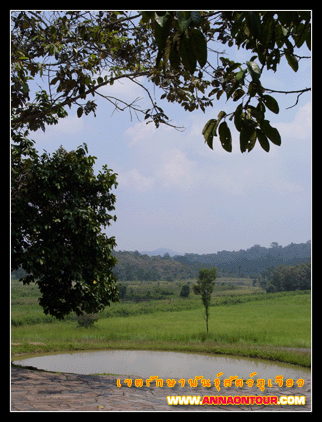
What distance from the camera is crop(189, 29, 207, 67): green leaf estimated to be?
1.09 metres

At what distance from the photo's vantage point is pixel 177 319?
1825 centimetres

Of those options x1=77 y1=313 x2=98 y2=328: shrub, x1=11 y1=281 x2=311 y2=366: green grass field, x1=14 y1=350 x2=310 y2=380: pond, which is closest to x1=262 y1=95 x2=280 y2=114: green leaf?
x1=14 y1=350 x2=310 y2=380: pond

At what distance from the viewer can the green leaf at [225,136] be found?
48.0 inches

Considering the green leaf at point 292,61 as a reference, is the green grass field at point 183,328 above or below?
below

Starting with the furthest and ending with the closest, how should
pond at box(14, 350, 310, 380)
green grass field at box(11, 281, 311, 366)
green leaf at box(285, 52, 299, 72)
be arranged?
green grass field at box(11, 281, 311, 366), pond at box(14, 350, 310, 380), green leaf at box(285, 52, 299, 72)

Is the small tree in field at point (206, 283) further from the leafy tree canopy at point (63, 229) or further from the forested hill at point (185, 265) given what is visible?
the leafy tree canopy at point (63, 229)

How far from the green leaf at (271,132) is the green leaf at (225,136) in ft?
0.41

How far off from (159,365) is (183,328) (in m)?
7.05

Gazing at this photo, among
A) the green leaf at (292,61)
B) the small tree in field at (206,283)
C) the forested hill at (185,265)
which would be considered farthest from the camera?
the forested hill at (185,265)

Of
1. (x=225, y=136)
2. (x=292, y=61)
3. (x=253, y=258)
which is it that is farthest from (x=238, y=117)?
(x=253, y=258)

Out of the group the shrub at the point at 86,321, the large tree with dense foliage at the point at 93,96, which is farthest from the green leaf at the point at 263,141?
the shrub at the point at 86,321

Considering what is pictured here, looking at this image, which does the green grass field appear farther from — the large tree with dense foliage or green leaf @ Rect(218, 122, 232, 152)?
green leaf @ Rect(218, 122, 232, 152)

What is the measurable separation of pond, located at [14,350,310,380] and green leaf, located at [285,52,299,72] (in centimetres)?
614

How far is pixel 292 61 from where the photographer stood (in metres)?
1.70
